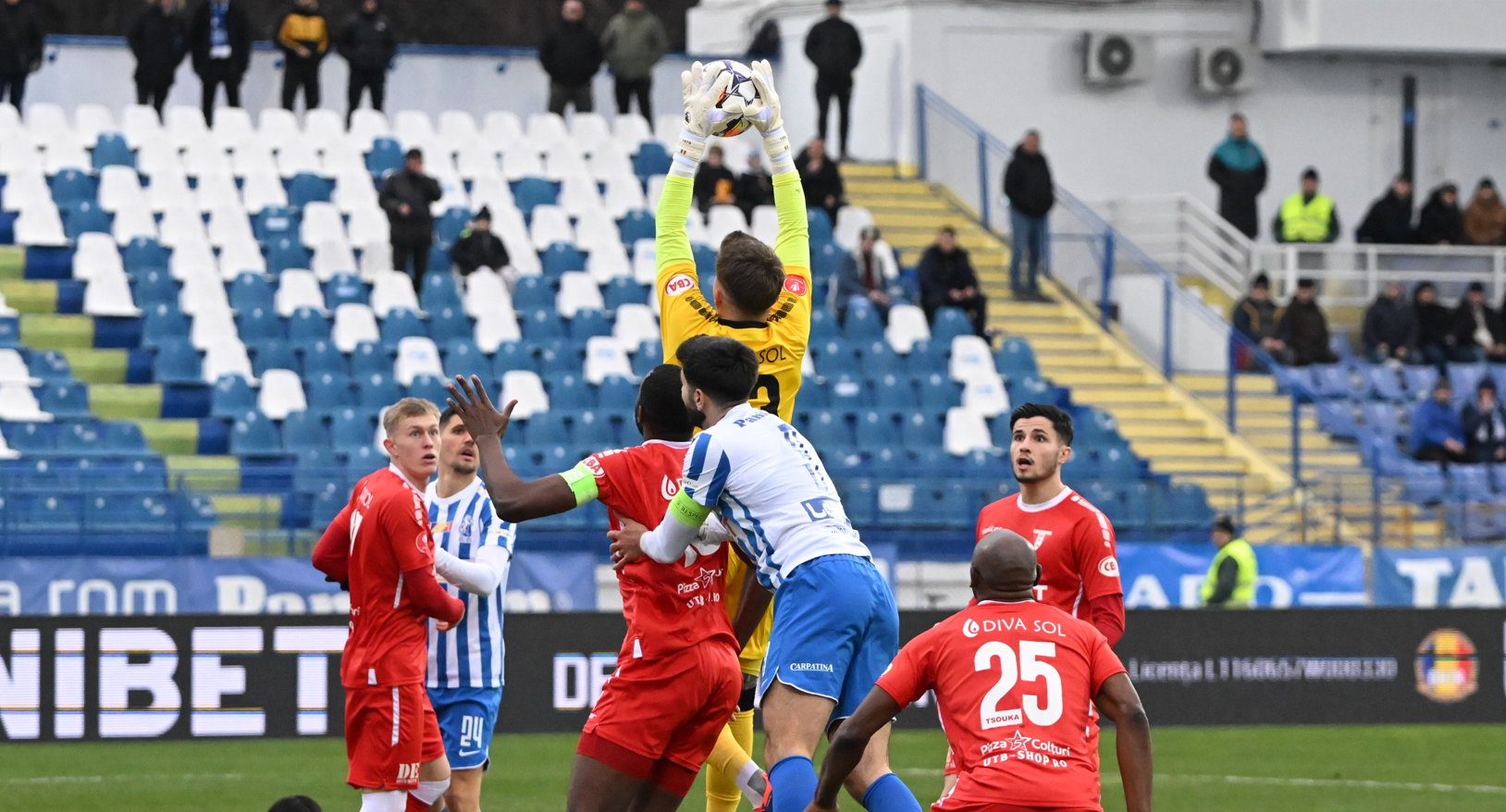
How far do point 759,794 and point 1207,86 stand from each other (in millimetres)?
22331

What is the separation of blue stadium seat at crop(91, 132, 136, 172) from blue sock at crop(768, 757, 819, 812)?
17.2m

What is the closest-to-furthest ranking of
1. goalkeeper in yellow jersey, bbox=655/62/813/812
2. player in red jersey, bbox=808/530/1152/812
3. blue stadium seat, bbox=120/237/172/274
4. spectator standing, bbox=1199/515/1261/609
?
player in red jersey, bbox=808/530/1152/812 < goalkeeper in yellow jersey, bbox=655/62/813/812 < spectator standing, bbox=1199/515/1261/609 < blue stadium seat, bbox=120/237/172/274

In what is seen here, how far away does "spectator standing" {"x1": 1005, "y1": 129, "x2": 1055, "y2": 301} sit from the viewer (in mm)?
24547

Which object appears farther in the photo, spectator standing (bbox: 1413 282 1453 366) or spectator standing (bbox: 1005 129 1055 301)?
spectator standing (bbox: 1413 282 1453 366)

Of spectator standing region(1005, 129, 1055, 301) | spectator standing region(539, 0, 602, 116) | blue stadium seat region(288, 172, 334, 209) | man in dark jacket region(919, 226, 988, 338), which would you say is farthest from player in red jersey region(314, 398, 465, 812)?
spectator standing region(1005, 129, 1055, 301)

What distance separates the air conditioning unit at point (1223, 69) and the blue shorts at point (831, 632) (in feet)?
74.5

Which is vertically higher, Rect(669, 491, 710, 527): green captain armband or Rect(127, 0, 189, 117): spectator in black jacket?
Rect(127, 0, 189, 117): spectator in black jacket

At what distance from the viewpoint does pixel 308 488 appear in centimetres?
1762

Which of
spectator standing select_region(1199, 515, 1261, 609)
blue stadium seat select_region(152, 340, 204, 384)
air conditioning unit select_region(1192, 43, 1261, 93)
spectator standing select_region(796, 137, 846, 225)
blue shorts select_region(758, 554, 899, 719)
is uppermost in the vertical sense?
air conditioning unit select_region(1192, 43, 1261, 93)

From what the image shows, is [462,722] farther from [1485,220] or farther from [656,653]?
[1485,220]

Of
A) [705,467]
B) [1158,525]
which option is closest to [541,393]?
[1158,525]

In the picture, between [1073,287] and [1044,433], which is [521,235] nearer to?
[1073,287]

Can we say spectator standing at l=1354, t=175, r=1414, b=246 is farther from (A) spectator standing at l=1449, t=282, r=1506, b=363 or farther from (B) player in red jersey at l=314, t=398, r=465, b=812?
(B) player in red jersey at l=314, t=398, r=465, b=812

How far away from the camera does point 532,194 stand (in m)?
24.0
